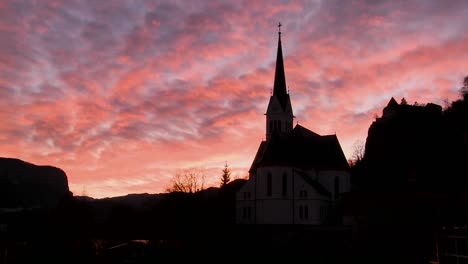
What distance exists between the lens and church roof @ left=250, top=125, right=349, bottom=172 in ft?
206

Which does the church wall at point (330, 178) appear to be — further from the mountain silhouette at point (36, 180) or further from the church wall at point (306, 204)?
the mountain silhouette at point (36, 180)

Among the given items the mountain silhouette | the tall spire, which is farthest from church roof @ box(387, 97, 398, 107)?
the mountain silhouette

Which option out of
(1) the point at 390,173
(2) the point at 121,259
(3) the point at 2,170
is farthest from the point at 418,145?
(3) the point at 2,170

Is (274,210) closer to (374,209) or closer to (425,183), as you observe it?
(374,209)

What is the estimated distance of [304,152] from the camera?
219 feet

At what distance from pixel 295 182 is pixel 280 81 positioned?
74.7 feet

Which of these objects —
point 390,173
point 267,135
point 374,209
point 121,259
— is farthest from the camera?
point 267,135

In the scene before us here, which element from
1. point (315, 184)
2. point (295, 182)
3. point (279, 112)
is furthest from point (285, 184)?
point (279, 112)

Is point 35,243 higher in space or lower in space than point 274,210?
lower

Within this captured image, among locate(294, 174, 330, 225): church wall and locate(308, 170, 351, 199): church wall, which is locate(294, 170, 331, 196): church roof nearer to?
locate(294, 174, 330, 225): church wall

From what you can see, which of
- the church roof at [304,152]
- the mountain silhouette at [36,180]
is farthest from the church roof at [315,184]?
the mountain silhouette at [36,180]

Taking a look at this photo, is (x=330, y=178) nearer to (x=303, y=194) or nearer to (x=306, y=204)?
(x=303, y=194)

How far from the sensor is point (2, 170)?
7037 inches

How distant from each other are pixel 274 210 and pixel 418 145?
19.2m
